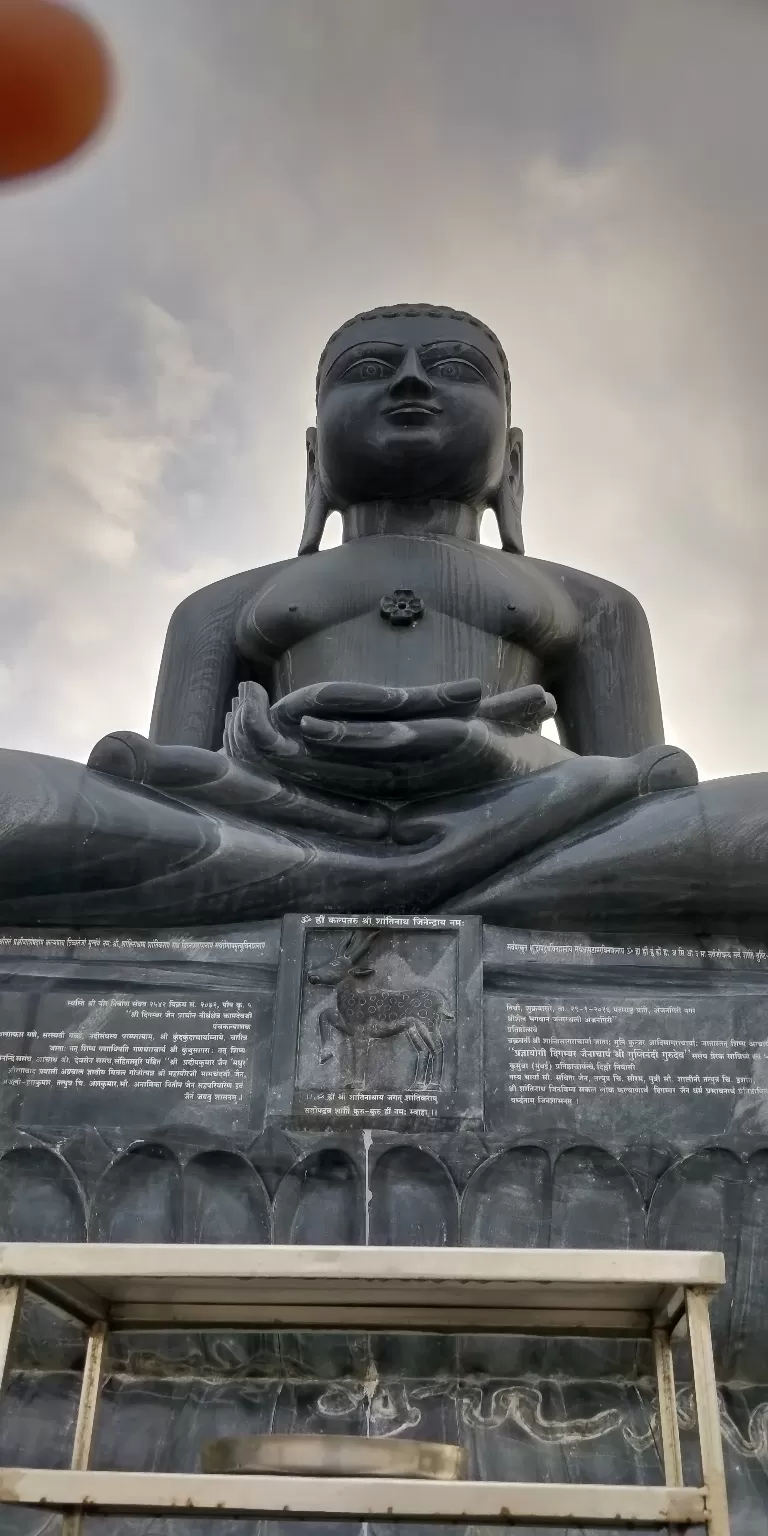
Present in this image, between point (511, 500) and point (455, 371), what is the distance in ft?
2.57

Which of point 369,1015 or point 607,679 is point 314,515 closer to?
point 607,679

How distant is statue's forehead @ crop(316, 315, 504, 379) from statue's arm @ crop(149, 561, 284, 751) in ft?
4.04

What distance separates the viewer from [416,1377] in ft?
10.3

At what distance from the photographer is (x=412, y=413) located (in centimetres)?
577

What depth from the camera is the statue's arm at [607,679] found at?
18.0 feet

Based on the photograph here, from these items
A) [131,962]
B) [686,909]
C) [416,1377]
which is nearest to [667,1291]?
[416,1377]

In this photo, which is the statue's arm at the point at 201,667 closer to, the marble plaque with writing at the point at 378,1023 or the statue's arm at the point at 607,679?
the statue's arm at the point at 607,679

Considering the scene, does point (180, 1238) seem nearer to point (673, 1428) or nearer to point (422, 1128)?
point (422, 1128)

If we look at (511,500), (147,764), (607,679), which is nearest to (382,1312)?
(147,764)

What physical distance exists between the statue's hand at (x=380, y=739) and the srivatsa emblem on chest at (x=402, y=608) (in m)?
0.79

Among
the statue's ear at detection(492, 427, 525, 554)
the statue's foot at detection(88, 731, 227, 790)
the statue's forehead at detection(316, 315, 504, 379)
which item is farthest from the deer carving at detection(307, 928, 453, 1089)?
the statue's forehead at detection(316, 315, 504, 379)

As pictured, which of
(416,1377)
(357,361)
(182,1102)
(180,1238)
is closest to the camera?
(416,1377)

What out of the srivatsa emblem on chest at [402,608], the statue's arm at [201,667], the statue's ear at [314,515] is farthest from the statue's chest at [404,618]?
the statue's ear at [314,515]

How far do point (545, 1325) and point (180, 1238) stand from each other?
1.25 meters
